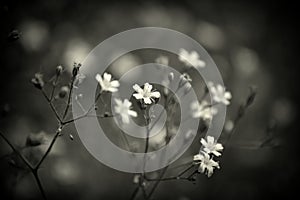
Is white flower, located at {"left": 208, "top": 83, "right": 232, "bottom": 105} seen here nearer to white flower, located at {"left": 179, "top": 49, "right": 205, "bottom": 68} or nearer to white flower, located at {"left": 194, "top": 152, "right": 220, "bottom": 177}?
white flower, located at {"left": 179, "top": 49, "right": 205, "bottom": 68}

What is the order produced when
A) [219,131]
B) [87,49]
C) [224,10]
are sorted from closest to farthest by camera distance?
[219,131]
[87,49]
[224,10]

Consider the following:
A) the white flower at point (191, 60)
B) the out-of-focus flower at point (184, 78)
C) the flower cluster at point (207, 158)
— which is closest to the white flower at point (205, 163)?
the flower cluster at point (207, 158)

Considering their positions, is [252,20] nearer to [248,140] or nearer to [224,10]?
[224,10]

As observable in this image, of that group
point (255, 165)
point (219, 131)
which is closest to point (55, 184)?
point (219, 131)

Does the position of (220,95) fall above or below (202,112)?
above

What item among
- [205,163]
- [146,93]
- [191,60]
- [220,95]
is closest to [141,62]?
[191,60]

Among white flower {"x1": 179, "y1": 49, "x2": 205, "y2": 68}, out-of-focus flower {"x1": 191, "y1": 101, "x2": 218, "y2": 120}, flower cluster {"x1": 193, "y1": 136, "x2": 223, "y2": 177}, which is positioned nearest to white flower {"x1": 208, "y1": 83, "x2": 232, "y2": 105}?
out-of-focus flower {"x1": 191, "y1": 101, "x2": 218, "y2": 120}

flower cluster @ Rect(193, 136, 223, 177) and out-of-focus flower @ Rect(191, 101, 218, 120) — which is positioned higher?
out-of-focus flower @ Rect(191, 101, 218, 120)

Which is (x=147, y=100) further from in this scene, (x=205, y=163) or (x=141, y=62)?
(x=141, y=62)
